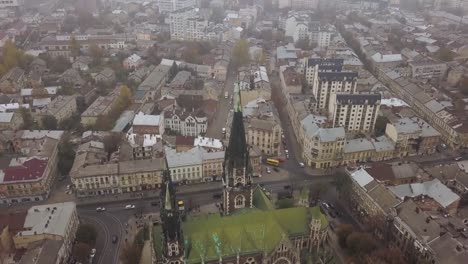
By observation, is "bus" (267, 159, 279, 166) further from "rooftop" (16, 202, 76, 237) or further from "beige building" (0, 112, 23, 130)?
"beige building" (0, 112, 23, 130)

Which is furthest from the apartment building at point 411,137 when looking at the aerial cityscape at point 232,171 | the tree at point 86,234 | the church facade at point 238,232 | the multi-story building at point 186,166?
the tree at point 86,234

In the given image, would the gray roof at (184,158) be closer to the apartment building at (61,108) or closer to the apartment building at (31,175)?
the apartment building at (31,175)

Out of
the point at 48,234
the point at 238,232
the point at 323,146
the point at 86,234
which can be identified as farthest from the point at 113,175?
the point at 323,146

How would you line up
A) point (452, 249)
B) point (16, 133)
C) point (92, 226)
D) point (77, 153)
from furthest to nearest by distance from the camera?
point (16, 133)
point (77, 153)
point (92, 226)
point (452, 249)

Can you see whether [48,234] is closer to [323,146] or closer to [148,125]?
[148,125]

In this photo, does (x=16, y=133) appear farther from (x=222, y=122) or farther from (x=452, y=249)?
(x=452, y=249)

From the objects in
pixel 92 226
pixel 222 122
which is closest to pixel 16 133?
pixel 92 226

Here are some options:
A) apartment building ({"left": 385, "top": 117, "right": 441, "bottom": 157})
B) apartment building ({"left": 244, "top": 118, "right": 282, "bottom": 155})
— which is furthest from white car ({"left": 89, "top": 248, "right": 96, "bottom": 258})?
apartment building ({"left": 385, "top": 117, "right": 441, "bottom": 157})
